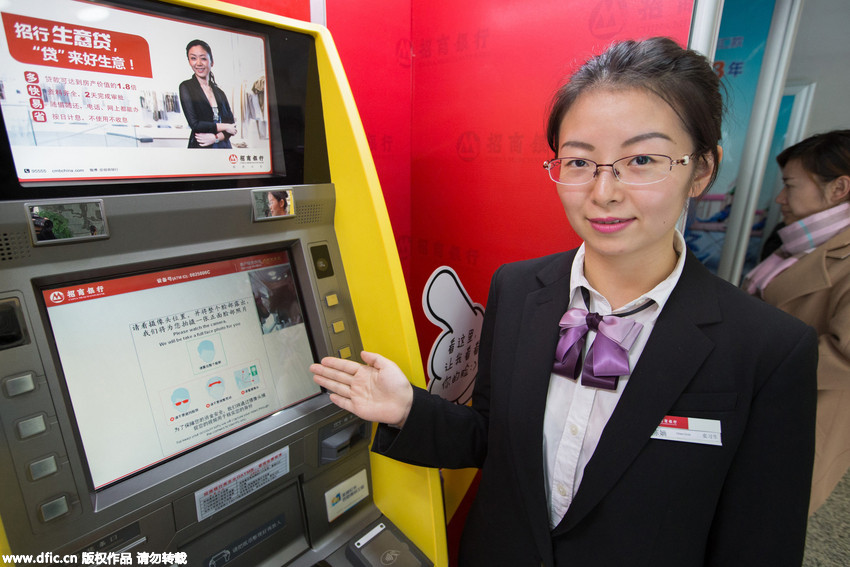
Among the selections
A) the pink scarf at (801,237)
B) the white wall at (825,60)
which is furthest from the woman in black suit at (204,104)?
the white wall at (825,60)

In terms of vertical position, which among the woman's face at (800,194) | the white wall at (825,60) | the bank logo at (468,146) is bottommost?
the woman's face at (800,194)

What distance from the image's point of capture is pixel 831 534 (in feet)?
8.01

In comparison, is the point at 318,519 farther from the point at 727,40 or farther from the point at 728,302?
the point at 727,40

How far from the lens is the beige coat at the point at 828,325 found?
1.70m

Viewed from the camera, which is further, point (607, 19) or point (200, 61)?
point (607, 19)

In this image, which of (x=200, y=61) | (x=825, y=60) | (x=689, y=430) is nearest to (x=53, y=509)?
(x=200, y=61)

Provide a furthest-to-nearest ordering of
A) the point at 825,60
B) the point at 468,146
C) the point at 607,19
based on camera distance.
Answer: the point at 825,60
the point at 468,146
the point at 607,19

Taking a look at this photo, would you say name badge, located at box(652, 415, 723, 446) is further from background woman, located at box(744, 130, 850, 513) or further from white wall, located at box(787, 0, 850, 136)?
white wall, located at box(787, 0, 850, 136)

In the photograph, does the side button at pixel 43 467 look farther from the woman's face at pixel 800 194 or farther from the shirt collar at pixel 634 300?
the woman's face at pixel 800 194

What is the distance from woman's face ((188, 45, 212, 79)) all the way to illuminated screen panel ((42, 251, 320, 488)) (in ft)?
1.26

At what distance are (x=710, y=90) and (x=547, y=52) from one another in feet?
2.12

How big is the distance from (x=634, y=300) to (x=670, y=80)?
1.35 ft

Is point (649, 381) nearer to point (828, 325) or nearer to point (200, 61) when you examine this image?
point (200, 61)

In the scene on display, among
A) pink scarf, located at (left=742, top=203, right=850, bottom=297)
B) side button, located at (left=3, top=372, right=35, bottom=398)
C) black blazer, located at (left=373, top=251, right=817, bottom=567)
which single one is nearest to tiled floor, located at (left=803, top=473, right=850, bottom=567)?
pink scarf, located at (left=742, top=203, right=850, bottom=297)
